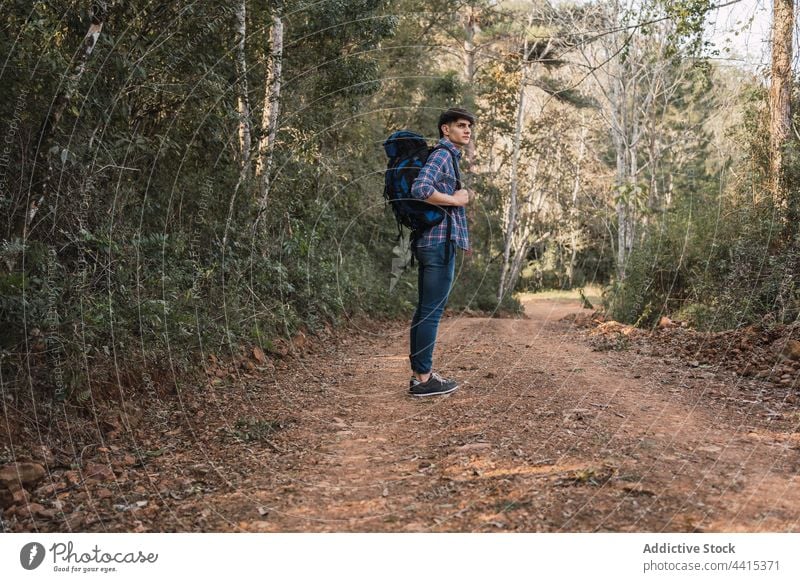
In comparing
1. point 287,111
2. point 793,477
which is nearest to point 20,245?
point 793,477

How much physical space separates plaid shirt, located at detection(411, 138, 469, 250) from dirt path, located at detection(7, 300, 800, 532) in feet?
4.30

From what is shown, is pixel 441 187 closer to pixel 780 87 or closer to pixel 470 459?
pixel 470 459

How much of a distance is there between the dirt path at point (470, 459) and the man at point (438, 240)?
37cm

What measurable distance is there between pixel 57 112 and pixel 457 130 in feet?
9.76

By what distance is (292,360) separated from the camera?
7.49 m

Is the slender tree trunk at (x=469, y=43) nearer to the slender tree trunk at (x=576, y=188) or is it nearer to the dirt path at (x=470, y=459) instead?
the slender tree trunk at (x=576, y=188)

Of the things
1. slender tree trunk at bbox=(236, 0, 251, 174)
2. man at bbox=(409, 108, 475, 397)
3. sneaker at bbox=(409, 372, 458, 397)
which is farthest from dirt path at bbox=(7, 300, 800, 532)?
slender tree trunk at bbox=(236, 0, 251, 174)

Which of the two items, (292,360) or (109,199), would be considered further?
(292,360)

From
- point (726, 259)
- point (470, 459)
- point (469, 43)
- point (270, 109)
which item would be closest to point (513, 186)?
point (726, 259)

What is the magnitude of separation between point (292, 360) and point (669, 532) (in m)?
5.24

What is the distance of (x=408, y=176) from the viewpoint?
16.9 feet

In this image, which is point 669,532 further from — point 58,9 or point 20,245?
point 58,9

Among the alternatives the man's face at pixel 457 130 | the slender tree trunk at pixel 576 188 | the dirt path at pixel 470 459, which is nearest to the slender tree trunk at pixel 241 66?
the man's face at pixel 457 130
